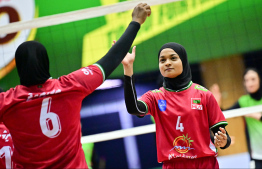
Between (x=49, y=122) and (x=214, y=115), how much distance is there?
1.59 meters

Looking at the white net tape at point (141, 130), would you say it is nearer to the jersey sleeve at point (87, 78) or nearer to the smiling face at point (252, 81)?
the smiling face at point (252, 81)

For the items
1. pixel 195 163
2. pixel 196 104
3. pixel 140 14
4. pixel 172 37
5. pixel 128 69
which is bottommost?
pixel 195 163

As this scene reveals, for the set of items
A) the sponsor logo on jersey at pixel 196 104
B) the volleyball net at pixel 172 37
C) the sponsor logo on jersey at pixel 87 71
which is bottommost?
the sponsor logo on jersey at pixel 196 104

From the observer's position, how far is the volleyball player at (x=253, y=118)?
20.5 ft

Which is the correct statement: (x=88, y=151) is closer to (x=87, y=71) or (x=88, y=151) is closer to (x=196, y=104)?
(x=196, y=104)

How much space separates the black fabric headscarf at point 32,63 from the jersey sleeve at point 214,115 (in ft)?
5.21

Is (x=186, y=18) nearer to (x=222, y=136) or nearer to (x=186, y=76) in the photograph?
(x=186, y=76)

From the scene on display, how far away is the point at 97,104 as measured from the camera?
7254 mm

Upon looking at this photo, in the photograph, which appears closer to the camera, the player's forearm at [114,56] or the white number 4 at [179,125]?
the player's forearm at [114,56]

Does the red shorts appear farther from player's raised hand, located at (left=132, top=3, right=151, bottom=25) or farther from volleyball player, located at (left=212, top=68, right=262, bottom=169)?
volleyball player, located at (left=212, top=68, right=262, bottom=169)

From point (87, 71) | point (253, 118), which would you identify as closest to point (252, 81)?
point (253, 118)

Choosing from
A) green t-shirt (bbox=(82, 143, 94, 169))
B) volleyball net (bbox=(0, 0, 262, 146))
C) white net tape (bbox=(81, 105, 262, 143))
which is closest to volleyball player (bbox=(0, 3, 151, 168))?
white net tape (bbox=(81, 105, 262, 143))

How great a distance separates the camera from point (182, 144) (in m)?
3.09

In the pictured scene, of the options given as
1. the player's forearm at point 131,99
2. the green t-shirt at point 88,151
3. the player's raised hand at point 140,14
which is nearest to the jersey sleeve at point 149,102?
the player's forearm at point 131,99
